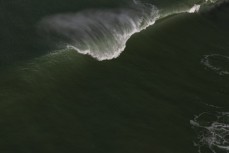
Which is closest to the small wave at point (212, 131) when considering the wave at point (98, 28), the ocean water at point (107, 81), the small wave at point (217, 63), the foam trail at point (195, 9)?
the ocean water at point (107, 81)

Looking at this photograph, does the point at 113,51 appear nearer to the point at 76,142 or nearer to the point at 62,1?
the point at 62,1

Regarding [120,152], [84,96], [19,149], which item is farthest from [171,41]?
[19,149]

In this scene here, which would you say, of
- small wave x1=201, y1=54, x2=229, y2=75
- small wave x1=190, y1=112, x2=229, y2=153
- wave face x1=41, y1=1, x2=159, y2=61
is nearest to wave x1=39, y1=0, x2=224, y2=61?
wave face x1=41, y1=1, x2=159, y2=61

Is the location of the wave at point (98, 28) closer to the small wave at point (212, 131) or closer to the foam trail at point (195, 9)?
the foam trail at point (195, 9)

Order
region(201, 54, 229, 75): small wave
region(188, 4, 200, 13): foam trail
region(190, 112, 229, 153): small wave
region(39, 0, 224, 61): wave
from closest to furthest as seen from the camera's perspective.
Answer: region(190, 112, 229, 153): small wave < region(39, 0, 224, 61): wave < region(201, 54, 229, 75): small wave < region(188, 4, 200, 13): foam trail

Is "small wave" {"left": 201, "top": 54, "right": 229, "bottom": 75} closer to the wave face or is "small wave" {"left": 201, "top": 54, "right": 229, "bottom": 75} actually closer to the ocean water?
the ocean water

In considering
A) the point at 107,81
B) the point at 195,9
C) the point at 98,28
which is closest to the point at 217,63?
the point at 98,28

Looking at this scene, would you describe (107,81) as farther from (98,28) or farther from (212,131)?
(212,131)
